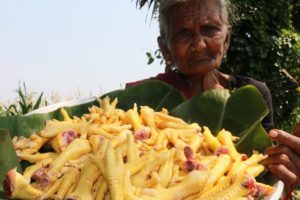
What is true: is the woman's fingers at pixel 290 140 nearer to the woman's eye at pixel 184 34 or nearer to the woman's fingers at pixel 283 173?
the woman's fingers at pixel 283 173

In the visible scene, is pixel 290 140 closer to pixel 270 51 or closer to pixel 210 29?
pixel 210 29

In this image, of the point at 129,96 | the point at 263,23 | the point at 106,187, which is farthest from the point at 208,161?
the point at 263,23

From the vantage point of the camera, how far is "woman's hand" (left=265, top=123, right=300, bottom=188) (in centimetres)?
148

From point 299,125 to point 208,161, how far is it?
0.43m

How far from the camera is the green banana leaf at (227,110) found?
5.70 ft

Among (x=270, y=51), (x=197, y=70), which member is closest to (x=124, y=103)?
(x=197, y=70)

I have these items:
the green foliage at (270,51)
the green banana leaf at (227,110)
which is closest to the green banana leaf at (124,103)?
the green banana leaf at (227,110)

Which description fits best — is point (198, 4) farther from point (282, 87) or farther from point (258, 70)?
point (282, 87)

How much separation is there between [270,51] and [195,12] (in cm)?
428

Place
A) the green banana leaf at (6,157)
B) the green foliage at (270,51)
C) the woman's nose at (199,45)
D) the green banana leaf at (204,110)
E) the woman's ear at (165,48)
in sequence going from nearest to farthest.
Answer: the green banana leaf at (6,157)
the green banana leaf at (204,110)
the woman's nose at (199,45)
the woman's ear at (165,48)
the green foliage at (270,51)

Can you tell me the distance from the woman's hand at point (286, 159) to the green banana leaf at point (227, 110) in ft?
0.63

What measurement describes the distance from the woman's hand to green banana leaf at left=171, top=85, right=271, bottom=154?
191mm

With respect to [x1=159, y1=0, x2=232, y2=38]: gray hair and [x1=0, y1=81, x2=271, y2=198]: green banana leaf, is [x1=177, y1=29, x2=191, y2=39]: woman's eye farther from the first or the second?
[x1=0, y1=81, x2=271, y2=198]: green banana leaf

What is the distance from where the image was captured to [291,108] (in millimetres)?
6605
